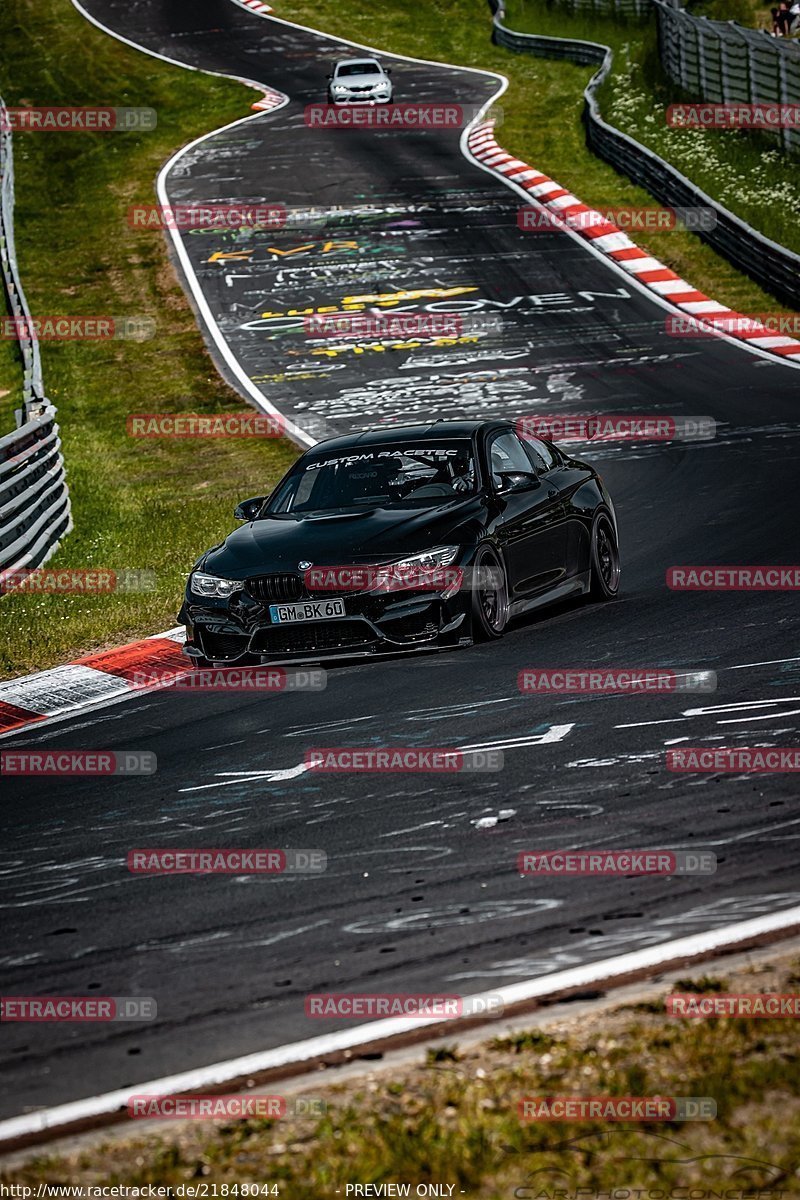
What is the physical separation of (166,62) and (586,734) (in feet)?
145

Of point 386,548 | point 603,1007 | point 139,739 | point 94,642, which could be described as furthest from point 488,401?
point 603,1007

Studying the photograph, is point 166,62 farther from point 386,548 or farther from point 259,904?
point 259,904

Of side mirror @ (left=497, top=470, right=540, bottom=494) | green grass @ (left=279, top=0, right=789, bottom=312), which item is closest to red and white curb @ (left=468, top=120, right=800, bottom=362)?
green grass @ (left=279, top=0, right=789, bottom=312)

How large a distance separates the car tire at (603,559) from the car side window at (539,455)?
1.65 feet

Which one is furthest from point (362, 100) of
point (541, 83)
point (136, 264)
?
point (136, 264)

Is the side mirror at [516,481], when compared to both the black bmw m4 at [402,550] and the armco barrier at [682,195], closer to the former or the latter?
the black bmw m4 at [402,550]

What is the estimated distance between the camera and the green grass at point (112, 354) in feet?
46.4

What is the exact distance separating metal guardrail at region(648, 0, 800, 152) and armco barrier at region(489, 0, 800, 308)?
1.92m

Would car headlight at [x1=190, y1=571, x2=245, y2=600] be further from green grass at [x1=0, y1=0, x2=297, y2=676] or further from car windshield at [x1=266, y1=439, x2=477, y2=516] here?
green grass at [x1=0, y1=0, x2=297, y2=676]

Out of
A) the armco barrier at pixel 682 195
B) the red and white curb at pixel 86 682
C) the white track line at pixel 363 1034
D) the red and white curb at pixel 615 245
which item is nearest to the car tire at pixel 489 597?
the red and white curb at pixel 86 682

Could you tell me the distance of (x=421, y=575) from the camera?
1026 cm

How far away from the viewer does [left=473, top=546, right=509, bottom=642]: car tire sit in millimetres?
10461

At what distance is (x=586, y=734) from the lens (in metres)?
8.28

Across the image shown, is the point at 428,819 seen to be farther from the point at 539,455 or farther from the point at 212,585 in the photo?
the point at 539,455
